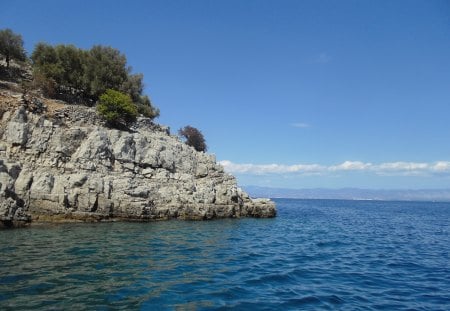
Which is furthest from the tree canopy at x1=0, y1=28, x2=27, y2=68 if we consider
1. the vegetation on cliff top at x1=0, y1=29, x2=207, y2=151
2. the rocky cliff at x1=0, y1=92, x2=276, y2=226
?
the rocky cliff at x1=0, y1=92, x2=276, y2=226

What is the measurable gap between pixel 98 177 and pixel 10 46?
91.2ft

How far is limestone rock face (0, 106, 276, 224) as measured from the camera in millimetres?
31422

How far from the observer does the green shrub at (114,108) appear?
4316cm

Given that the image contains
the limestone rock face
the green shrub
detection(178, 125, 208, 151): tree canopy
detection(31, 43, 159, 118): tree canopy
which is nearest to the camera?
the limestone rock face

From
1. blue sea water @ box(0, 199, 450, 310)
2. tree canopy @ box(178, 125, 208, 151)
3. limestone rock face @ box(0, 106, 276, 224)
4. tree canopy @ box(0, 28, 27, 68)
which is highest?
tree canopy @ box(0, 28, 27, 68)

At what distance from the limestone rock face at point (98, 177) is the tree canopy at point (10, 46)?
18051 millimetres

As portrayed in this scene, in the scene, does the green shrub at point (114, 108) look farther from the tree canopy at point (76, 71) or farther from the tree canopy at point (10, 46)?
the tree canopy at point (10, 46)

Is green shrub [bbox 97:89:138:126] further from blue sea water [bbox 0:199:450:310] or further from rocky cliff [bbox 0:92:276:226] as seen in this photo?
blue sea water [bbox 0:199:450:310]

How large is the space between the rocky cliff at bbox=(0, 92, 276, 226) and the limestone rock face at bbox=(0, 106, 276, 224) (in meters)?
0.08

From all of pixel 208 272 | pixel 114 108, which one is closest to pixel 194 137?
pixel 114 108

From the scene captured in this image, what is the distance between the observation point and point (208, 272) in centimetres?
1684

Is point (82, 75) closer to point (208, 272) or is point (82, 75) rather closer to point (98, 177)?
point (98, 177)

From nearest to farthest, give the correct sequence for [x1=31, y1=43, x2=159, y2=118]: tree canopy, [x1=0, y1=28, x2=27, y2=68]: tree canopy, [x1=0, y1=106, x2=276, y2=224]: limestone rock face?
[x1=0, y1=106, x2=276, y2=224]: limestone rock face → [x1=31, y1=43, x2=159, y2=118]: tree canopy → [x1=0, y1=28, x2=27, y2=68]: tree canopy

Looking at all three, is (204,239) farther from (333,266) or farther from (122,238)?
(333,266)
